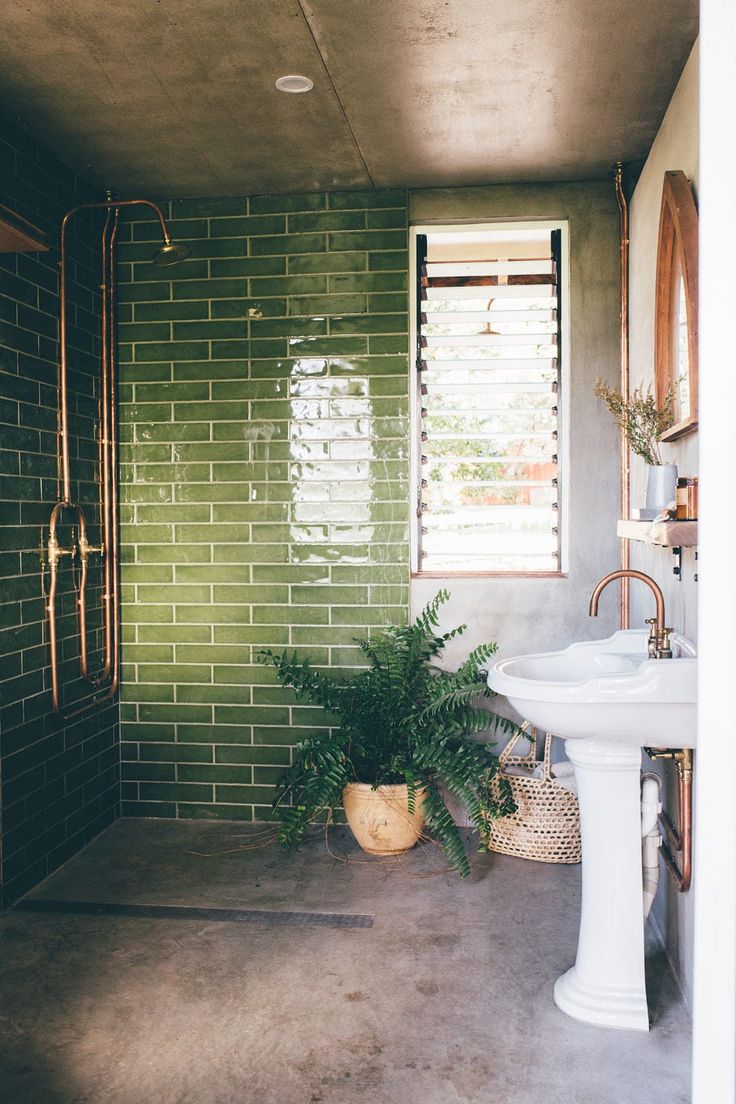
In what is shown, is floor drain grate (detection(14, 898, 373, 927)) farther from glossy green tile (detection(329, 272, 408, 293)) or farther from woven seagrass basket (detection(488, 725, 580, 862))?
glossy green tile (detection(329, 272, 408, 293))

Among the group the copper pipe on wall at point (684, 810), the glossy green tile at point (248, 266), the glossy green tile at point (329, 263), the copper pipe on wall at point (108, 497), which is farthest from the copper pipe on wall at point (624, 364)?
the copper pipe on wall at point (108, 497)

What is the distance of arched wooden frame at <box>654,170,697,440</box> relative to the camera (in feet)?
8.18

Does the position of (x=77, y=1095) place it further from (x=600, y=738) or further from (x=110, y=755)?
(x=110, y=755)

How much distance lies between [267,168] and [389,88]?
2.68 feet

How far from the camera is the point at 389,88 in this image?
2943mm

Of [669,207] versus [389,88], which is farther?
[389,88]

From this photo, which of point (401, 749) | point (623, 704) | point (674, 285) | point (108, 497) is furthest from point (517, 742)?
point (108, 497)

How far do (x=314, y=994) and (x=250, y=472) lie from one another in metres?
2.15

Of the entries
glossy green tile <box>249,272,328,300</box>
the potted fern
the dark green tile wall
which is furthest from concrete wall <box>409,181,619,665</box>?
the dark green tile wall

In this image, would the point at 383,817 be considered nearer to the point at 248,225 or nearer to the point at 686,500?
the point at 686,500

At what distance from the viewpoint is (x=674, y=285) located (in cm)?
284

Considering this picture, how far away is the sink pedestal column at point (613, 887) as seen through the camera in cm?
241

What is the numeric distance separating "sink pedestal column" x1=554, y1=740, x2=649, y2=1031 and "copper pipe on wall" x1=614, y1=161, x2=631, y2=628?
4.24 ft

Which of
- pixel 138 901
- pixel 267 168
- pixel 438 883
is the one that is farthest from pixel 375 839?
pixel 267 168
